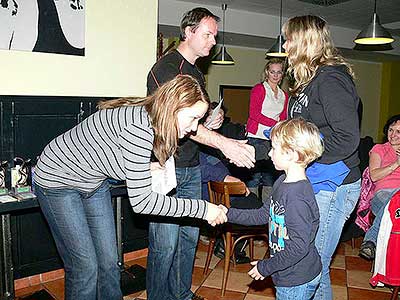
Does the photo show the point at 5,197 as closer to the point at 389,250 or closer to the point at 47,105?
the point at 47,105

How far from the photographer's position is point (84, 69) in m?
3.05

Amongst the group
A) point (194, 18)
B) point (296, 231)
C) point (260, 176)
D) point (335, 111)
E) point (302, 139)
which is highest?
point (194, 18)

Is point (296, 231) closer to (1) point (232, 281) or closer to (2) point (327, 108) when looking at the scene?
(2) point (327, 108)

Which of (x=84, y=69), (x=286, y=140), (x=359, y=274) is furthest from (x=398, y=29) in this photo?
(x=286, y=140)

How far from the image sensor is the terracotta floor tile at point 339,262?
356 cm

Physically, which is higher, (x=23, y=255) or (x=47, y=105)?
(x=47, y=105)

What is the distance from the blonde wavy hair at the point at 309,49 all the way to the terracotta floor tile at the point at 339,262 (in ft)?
7.21

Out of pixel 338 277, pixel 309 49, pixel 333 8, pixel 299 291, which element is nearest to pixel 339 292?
pixel 338 277

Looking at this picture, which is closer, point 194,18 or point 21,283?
point 194,18

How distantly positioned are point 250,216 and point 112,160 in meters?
0.69

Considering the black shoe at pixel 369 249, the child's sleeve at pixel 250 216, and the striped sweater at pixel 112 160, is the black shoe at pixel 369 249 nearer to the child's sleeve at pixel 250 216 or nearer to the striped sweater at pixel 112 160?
the child's sleeve at pixel 250 216

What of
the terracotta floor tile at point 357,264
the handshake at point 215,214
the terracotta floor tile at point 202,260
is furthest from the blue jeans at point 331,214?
the terracotta floor tile at point 357,264

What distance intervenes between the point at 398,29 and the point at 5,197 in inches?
299

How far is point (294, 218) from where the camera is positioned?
169 centimetres
